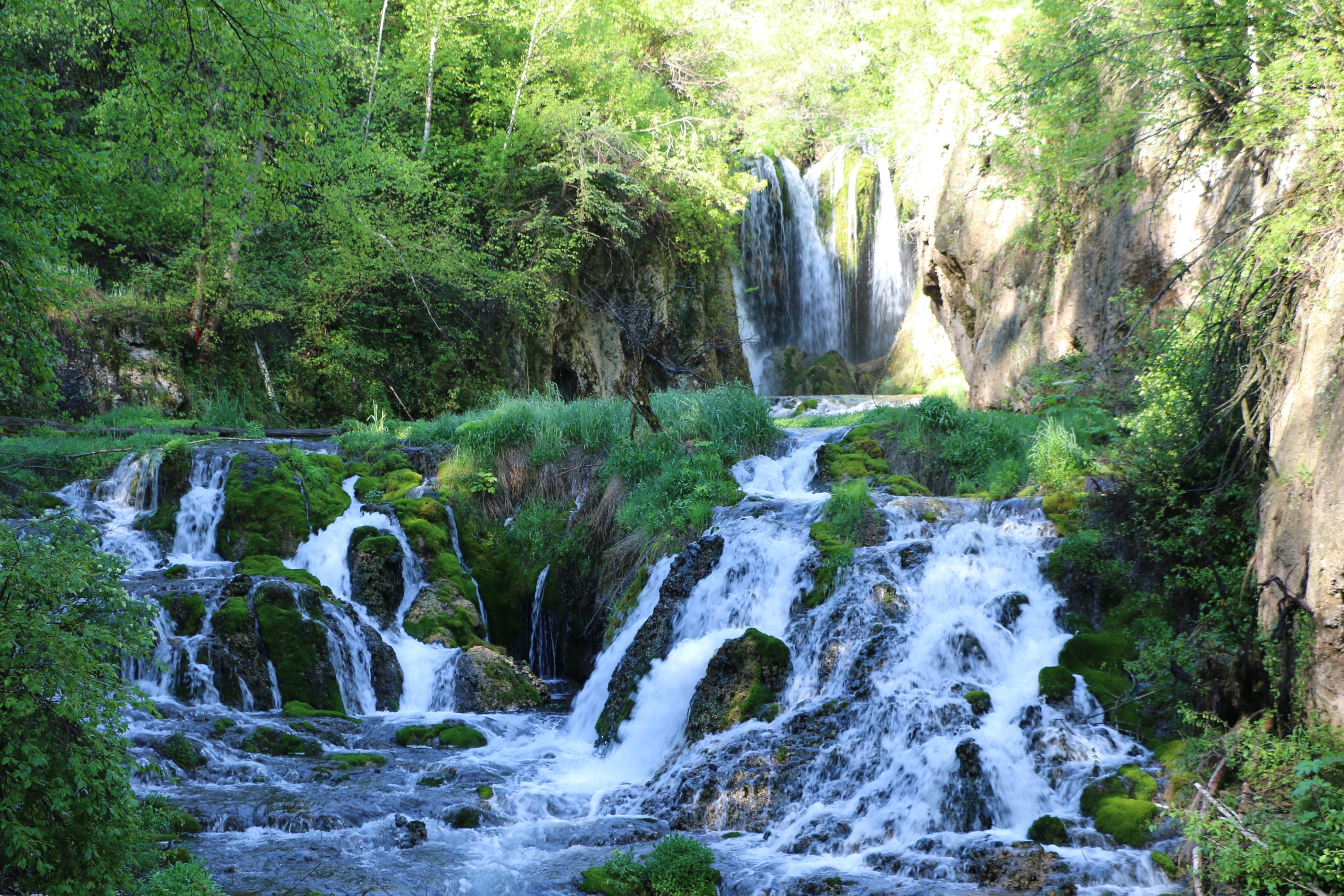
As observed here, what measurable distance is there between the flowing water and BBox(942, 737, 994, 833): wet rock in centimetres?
1

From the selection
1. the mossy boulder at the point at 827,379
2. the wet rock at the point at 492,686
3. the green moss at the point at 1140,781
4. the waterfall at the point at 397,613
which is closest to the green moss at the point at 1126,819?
the green moss at the point at 1140,781

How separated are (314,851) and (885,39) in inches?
874

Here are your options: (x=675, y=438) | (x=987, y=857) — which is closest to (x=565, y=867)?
(x=987, y=857)

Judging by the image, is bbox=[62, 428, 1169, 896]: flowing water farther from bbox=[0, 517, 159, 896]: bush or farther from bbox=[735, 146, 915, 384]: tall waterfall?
bbox=[735, 146, 915, 384]: tall waterfall

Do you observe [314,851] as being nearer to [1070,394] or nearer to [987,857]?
[987,857]

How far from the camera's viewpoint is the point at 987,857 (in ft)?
17.4

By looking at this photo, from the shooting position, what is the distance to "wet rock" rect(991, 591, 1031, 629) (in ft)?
→ 24.9

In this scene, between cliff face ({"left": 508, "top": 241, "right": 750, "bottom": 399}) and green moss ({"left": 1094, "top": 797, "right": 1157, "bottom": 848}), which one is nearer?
green moss ({"left": 1094, "top": 797, "right": 1157, "bottom": 848})

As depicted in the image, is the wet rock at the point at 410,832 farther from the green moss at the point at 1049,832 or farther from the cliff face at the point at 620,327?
the cliff face at the point at 620,327

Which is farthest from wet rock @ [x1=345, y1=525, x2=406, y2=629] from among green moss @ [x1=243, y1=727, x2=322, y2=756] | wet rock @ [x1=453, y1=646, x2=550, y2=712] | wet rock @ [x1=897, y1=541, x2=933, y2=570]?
wet rock @ [x1=897, y1=541, x2=933, y2=570]

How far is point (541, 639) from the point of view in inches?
442

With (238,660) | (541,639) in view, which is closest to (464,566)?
(541,639)

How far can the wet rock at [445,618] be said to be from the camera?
33.3 ft

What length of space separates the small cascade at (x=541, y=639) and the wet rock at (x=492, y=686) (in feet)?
3.89
